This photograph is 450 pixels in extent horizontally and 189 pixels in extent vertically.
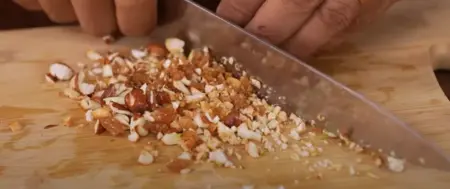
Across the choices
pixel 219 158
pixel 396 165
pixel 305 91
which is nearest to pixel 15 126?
pixel 219 158

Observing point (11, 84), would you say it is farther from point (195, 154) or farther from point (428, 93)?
point (428, 93)

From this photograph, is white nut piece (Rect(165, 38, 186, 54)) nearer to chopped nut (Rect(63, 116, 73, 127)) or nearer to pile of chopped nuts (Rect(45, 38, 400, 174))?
pile of chopped nuts (Rect(45, 38, 400, 174))

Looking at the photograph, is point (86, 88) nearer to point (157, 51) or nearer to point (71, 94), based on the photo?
point (71, 94)

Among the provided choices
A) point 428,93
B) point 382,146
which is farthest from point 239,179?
point 428,93

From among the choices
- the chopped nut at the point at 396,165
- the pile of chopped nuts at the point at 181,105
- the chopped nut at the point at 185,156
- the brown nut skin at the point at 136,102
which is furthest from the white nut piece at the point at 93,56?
the chopped nut at the point at 396,165

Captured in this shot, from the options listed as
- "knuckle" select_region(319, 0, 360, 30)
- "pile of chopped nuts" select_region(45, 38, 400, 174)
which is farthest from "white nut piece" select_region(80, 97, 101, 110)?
"knuckle" select_region(319, 0, 360, 30)

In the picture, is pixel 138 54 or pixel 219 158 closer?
pixel 219 158
